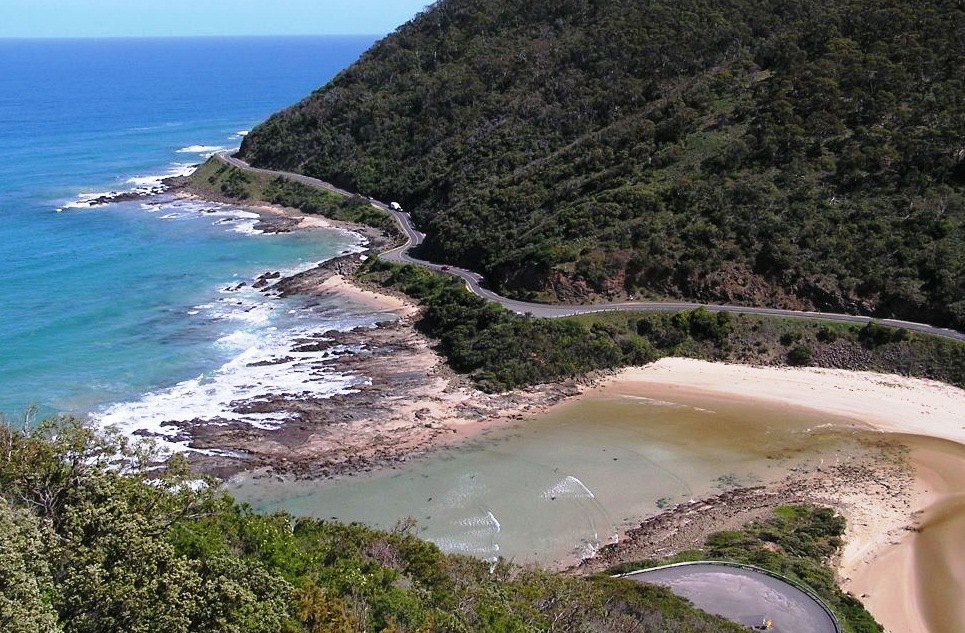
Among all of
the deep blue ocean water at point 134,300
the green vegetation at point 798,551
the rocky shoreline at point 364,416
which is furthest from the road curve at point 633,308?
the green vegetation at point 798,551

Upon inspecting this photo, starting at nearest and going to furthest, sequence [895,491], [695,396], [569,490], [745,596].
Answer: [745,596] < [895,491] < [569,490] < [695,396]

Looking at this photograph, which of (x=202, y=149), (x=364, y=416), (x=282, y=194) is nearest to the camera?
(x=364, y=416)

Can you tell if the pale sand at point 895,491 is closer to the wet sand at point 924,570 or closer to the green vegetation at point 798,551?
the wet sand at point 924,570

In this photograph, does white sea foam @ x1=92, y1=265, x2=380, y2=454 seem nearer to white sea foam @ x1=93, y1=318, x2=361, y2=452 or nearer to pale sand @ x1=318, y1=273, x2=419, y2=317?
white sea foam @ x1=93, y1=318, x2=361, y2=452

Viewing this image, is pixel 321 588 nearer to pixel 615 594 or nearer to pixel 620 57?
pixel 615 594

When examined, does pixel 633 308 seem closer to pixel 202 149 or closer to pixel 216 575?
pixel 216 575

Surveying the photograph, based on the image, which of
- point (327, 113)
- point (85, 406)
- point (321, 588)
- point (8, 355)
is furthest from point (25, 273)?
point (321, 588)

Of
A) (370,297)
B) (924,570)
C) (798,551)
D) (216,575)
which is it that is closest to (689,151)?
(370,297)
